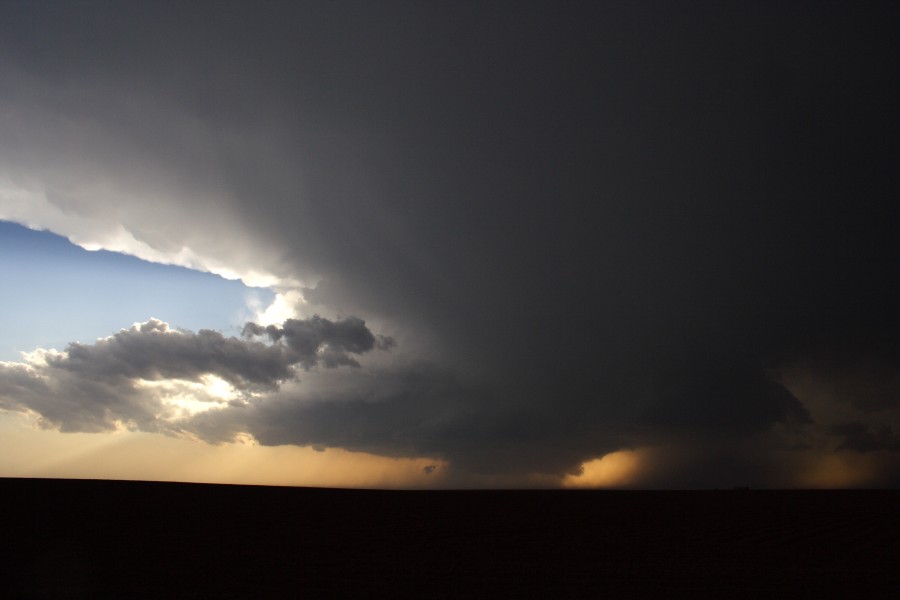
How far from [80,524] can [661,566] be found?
23962mm

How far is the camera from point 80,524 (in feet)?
75.1

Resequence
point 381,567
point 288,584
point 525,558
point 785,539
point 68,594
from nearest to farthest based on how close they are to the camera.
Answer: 1. point 68,594
2. point 288,584
3. point 381,567
4. point 525,558
5. point 785,539

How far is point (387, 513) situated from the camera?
28.2 m

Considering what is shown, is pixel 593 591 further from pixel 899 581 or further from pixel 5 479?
pixel 5 479

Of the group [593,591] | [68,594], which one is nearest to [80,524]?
[68,594]

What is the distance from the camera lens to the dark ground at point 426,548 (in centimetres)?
1459

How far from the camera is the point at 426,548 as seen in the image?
65.1 ft

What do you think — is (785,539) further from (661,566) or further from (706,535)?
(661,566)

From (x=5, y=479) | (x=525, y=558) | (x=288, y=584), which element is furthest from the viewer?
(x=5, y=479)

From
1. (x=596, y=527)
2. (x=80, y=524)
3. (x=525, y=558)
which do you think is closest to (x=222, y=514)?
(x=80, y=524)

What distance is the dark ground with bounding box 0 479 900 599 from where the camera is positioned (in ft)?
47.9

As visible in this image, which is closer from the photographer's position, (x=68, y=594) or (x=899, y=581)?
(x=68, y=594)

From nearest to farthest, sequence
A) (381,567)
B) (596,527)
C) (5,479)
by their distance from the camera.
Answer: (381,567) → (596,527) → (5,479)

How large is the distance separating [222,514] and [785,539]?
2612 cm
